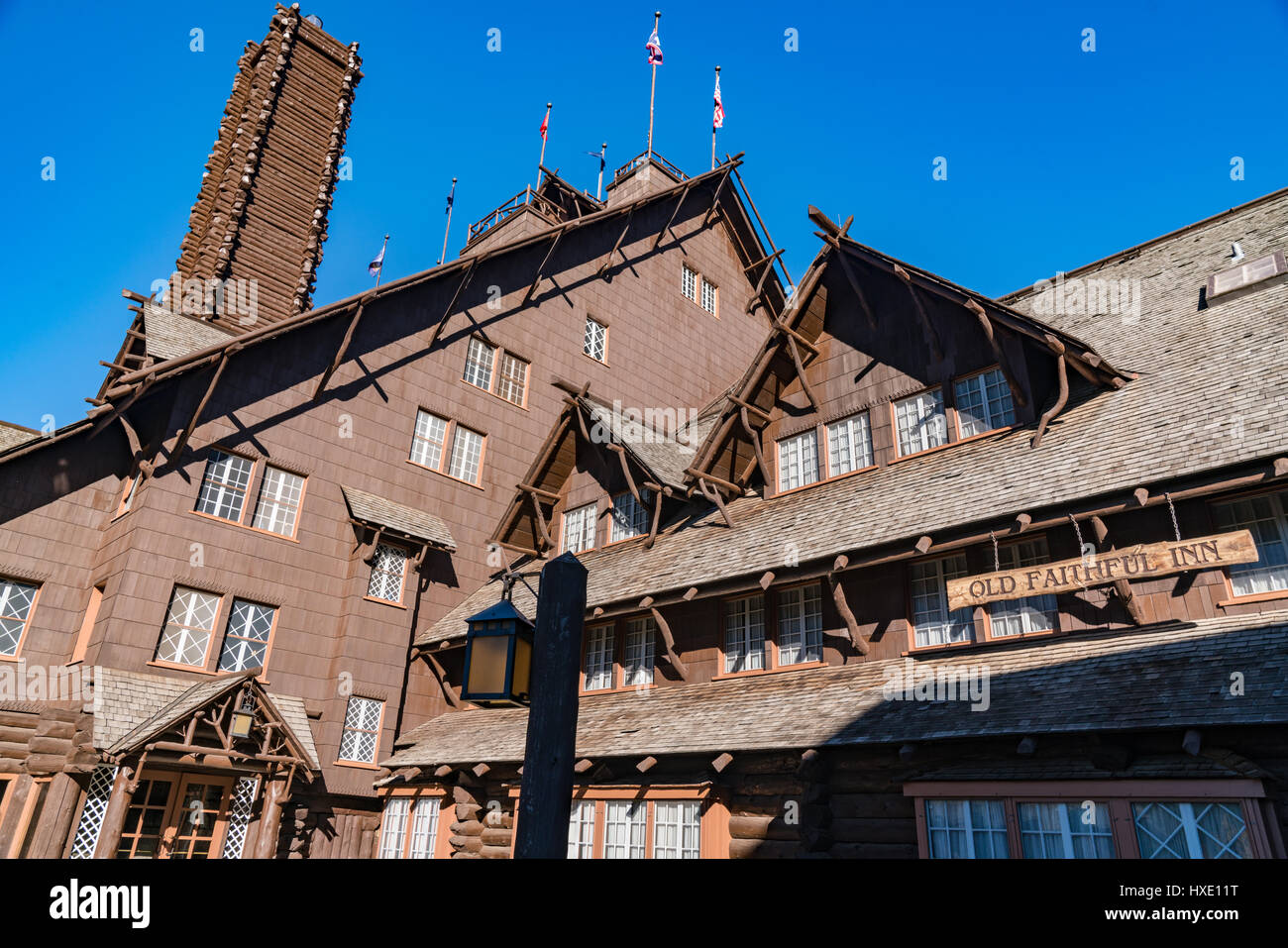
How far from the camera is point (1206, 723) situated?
28.9 ft

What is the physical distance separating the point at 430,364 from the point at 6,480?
1077 centimetres

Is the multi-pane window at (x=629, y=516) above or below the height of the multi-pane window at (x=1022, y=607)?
above

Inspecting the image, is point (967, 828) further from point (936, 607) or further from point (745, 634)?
point (745, 634)

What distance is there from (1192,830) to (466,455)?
20.4 m

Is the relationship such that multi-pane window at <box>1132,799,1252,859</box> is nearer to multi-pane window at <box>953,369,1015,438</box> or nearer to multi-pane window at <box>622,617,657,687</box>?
multi-pane window at <box>953,369,1015,438</box>

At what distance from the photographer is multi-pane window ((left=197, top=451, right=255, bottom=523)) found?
19516mm

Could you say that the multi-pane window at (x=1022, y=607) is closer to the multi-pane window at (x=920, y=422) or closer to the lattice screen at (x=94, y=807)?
the multi-pane window at (x=920, y=422)

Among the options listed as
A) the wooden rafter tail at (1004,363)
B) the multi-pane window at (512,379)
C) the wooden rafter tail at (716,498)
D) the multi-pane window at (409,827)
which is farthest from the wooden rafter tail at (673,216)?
the multi-pane window at (409,827)

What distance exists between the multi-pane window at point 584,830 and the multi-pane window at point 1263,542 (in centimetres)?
1120

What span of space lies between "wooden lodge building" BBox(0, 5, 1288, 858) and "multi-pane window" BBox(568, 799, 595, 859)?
0.07 metres

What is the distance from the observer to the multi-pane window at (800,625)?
15.0 meters

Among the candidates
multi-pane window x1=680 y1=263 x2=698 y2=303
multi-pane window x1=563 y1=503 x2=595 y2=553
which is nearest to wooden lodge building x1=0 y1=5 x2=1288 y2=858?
multi-pane window x1=563 y1=503 x2=595 y2=553
